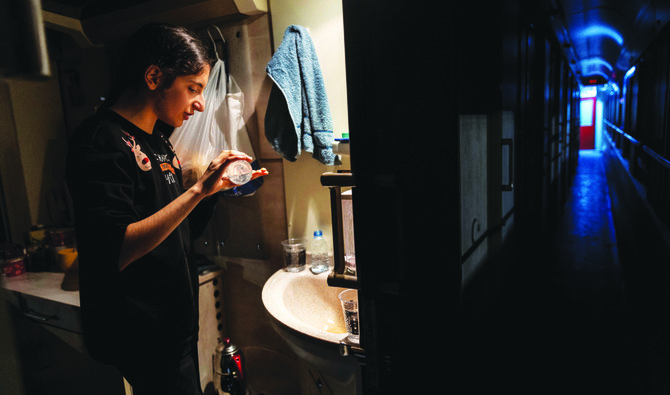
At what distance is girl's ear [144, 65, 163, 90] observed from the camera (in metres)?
1.43

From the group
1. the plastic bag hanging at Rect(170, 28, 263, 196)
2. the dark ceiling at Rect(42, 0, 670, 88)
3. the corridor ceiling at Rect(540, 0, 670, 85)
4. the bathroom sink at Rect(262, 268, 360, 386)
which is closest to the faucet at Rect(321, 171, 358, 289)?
the bathroom sink at Rect(262, 268, 360, 386)

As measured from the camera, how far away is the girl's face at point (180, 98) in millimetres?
1501

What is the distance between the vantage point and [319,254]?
225 cm

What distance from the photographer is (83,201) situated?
127 cm

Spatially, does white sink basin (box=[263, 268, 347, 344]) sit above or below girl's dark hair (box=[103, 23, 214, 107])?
below

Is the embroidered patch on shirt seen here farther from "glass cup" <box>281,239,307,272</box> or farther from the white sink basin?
"glass cup" <box>281,239,307,272</box>

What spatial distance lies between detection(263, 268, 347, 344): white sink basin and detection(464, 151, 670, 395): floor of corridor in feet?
2.42

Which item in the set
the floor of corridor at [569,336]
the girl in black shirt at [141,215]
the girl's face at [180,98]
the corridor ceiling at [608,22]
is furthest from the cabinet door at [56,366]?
the corridor ceiling at [608,22]

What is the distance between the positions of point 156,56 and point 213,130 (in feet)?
2.94

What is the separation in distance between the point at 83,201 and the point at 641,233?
4.37 meters

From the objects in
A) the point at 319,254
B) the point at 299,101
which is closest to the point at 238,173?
the point at 299,101

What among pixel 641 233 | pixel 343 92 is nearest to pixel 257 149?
pixel 343 92

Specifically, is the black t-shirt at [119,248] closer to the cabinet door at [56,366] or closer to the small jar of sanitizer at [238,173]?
the small jar of sanitizer at [238,173]

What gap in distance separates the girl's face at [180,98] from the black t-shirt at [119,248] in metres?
0.11
